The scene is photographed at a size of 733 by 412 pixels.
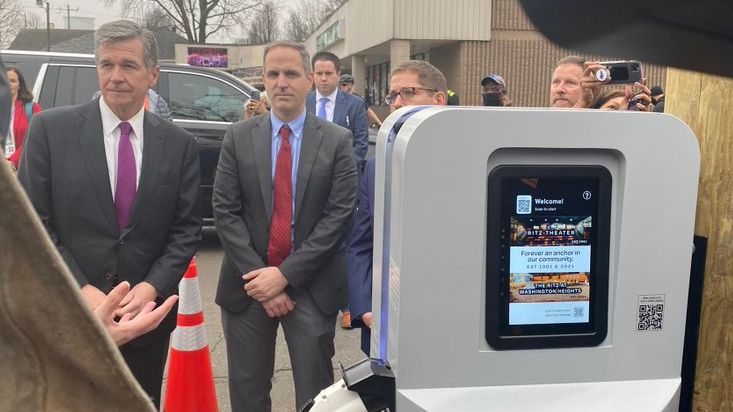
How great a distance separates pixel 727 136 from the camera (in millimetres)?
1844

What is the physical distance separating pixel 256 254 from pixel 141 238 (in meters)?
0.47

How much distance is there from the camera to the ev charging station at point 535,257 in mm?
1591

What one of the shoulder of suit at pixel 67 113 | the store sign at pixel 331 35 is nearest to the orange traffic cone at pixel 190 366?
the shoulder of suit at pixel 67 113

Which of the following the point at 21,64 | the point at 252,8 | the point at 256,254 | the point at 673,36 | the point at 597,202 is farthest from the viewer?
the point at 252,8

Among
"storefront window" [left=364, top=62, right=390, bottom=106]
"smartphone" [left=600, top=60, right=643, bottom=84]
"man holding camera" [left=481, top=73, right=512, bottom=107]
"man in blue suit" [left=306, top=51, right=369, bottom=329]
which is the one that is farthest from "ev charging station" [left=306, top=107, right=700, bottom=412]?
"storefront window" [left=364, top=62, right=390, bottom=106]

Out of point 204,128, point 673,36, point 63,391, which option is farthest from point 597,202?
point 204,128

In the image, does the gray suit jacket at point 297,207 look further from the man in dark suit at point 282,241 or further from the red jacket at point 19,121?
the red jacket at point 19,121

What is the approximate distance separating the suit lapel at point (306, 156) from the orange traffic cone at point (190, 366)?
3.09 feet

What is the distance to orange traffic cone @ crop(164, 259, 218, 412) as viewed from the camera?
362 centimetres

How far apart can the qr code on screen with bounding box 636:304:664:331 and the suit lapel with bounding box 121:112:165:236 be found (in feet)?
6.00

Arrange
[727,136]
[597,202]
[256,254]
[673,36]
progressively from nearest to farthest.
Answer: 1. [673,36]
2. [597,202]
3. [727,136]
4. [256,254]

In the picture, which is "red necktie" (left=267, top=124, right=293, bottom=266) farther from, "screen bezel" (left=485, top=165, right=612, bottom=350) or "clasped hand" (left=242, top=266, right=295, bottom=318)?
"screen bezel" (left=485, top=165, right=612, bottom=350)

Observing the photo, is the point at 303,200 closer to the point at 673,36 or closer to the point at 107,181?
the point at 107,181

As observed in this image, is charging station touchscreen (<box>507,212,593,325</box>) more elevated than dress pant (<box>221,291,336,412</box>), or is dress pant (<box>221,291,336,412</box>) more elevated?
charging station touchscreen (<box>507,212,593,325</box>)
